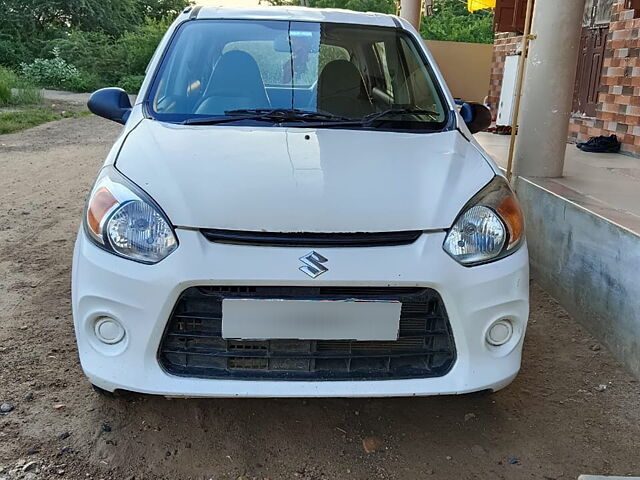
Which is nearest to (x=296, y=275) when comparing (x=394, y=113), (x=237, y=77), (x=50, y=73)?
(x=394, y=113)

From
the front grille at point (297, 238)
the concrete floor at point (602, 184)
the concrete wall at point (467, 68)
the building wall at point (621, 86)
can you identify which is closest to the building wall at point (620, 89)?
the building wall at point (621, 86)

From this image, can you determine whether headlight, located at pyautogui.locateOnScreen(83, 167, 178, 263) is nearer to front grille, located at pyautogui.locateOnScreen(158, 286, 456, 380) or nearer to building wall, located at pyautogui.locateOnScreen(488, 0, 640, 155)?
front grille, located at pyautogui.locateOnScreen(158, 286, 456, 380)

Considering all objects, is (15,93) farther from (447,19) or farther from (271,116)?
(447,19)

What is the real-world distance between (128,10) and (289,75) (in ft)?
93.2

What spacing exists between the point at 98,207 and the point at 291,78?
4.47ft

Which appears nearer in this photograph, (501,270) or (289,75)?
(501,270)

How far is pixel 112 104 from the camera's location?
338cm

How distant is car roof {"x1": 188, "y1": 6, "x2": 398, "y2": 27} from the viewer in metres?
3.51

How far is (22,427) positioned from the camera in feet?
8.29

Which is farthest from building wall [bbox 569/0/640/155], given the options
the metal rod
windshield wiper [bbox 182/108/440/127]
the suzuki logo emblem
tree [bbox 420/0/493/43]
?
tree [bbox 420/0/493/43]

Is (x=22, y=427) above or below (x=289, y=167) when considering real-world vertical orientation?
below

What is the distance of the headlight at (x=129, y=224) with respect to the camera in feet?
7.16

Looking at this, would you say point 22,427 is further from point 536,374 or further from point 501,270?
point 536,374

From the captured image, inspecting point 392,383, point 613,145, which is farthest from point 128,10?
point 392,383
